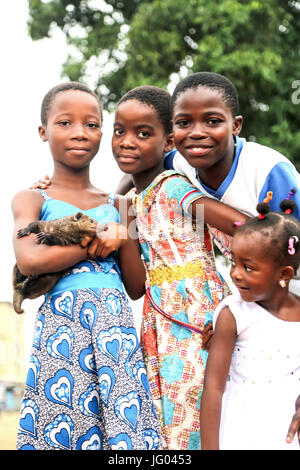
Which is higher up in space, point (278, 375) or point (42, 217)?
point (42, 217)

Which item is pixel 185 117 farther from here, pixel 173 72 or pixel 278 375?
pixel 173 72

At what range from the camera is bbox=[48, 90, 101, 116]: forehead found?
2674 millimetres

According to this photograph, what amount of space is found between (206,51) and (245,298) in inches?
236

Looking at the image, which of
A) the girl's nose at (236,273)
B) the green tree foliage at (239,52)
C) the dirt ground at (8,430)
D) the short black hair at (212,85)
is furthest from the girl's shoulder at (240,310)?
the dirt ground at (8,430)

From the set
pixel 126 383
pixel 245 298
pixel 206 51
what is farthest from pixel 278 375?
pixel 206 51

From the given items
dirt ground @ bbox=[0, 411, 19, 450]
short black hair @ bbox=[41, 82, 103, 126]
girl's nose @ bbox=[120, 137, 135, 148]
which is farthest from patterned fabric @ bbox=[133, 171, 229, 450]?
dirt ground @ bbox=[0, 411, 19, 450]

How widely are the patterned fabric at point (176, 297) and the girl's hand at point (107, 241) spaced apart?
229 millimetres

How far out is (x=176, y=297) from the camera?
262 cm

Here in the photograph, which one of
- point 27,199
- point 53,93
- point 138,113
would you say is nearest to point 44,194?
point 27,199

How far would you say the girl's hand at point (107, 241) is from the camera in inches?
97.7

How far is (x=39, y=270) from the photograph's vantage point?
241 cm

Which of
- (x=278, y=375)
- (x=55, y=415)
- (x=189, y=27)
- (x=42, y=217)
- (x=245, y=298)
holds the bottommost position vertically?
(x=55, y=415)

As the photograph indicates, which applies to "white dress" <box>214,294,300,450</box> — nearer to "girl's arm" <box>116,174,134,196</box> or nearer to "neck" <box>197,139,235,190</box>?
"neck" <box>197,139,235,190</box>

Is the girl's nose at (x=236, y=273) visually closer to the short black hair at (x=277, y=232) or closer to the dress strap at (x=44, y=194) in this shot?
the short black hair at (x=277, y=232)
